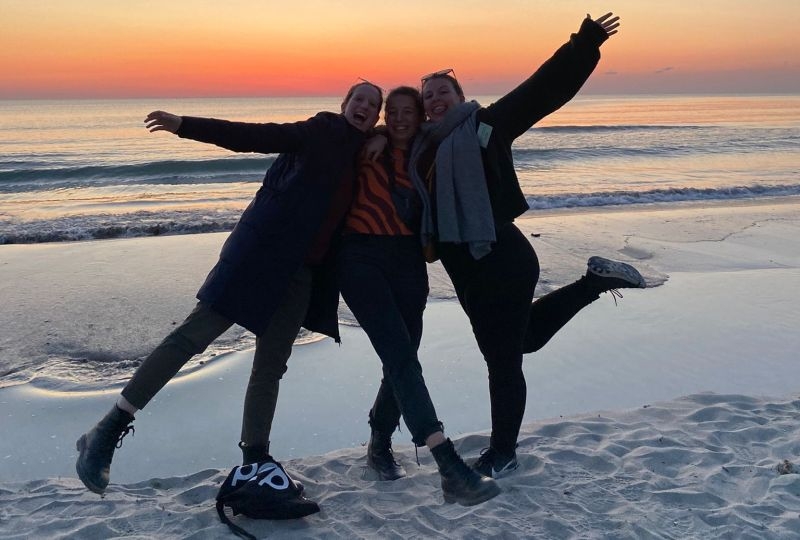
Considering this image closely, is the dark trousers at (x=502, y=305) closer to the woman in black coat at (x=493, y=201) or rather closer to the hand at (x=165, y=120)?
the woman in black coat at (x=493, y=201)

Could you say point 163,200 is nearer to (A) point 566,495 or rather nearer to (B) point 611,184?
(B) point 611,184

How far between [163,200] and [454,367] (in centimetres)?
1316

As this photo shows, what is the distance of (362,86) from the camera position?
3.22 metres

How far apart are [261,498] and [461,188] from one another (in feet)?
5.34

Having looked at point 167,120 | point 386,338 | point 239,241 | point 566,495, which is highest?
point 167,120

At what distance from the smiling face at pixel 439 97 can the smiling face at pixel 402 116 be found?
0.07 metres

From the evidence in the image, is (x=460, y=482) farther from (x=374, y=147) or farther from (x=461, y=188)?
(x=374, y=147)

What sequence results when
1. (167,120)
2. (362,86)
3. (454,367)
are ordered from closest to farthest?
(167,120) < (362,86) < (454,367)

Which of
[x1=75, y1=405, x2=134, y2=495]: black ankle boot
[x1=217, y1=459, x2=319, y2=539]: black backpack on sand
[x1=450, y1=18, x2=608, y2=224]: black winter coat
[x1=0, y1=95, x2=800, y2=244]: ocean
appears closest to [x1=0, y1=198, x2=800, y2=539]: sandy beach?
[x1=217, y1=459, x2=319, y2=539]: black backpack on sand

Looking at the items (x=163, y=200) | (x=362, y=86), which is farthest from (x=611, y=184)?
(x=362, y=86)

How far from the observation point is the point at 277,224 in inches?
118

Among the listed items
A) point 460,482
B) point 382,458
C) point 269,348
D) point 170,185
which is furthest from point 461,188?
point 170,185

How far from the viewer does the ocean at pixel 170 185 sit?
5.36 m

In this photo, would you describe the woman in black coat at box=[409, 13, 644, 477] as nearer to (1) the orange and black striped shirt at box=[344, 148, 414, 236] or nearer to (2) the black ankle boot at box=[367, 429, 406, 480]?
(1) the orange and black striped shirt at box=[344, 148, 414, 236]
